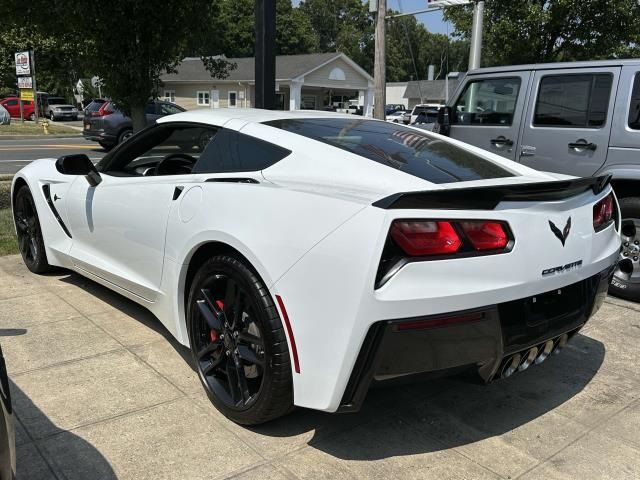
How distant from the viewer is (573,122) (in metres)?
5.32

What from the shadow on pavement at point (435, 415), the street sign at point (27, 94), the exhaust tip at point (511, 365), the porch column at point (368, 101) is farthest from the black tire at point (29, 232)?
the porch column at point (368, 101)

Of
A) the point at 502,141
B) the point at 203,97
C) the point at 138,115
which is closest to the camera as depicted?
the point at 502,141

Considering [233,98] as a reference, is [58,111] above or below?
below

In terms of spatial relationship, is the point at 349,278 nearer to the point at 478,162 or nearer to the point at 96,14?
the point at 478,162

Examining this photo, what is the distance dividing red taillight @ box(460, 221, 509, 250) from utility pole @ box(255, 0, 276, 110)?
485 centimetres

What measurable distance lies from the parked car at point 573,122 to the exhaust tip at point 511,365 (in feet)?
9.38

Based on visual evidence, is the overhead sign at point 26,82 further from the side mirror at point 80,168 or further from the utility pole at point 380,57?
the side mirror at point 80,168

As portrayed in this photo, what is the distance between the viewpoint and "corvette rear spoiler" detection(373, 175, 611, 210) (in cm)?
222

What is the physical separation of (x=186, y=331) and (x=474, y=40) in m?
11.4

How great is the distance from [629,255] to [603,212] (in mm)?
2392

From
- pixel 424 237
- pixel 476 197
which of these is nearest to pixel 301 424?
pixel 424 237

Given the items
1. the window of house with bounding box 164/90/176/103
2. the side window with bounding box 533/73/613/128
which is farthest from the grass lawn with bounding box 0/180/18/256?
the window of house with bounding box 164/90/176/103

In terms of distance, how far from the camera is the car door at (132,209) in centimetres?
335

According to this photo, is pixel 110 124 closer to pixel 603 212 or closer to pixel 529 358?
pixel 603 212
